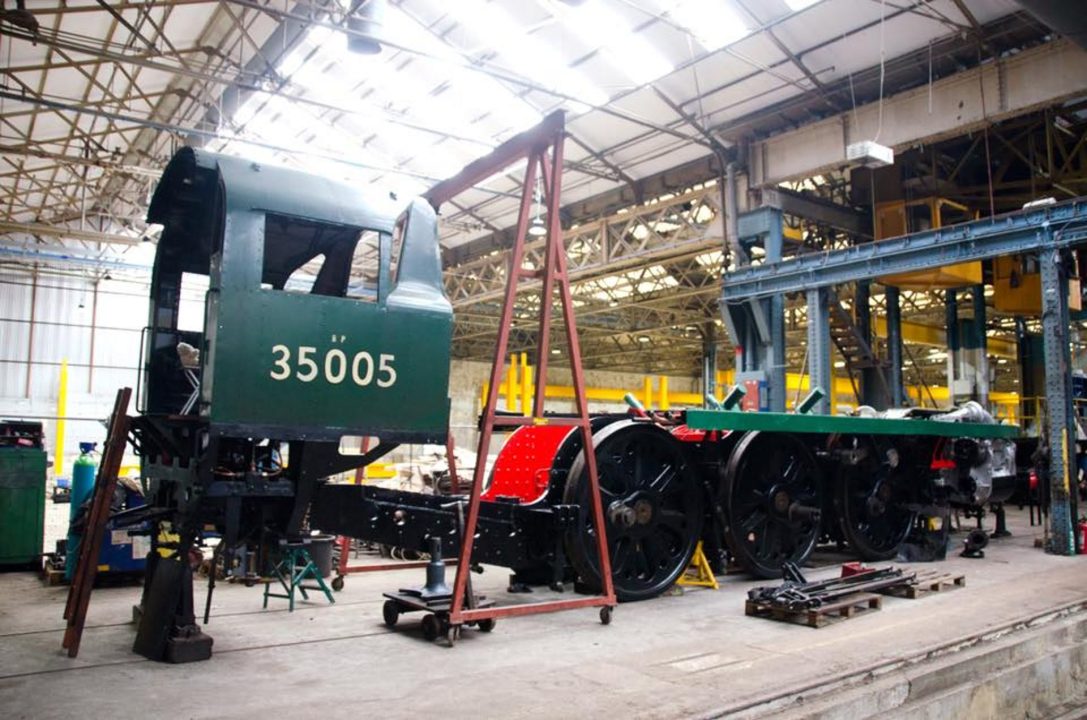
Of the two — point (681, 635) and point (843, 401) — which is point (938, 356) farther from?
point (681, 635)

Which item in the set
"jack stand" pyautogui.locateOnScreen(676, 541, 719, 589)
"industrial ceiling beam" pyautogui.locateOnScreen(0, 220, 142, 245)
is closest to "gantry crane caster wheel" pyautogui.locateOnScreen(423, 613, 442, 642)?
"jack stand" pyautogui.locateOnScreen(676, 541, 719, 589)

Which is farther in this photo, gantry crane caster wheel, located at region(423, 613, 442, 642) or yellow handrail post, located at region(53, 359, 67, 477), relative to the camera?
yellow handrail post, located at region(53, 359, 67, 477)

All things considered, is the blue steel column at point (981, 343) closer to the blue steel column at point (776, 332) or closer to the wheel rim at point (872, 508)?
the blue steel column at point (776, 332)

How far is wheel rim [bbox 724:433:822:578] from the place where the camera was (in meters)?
7.71

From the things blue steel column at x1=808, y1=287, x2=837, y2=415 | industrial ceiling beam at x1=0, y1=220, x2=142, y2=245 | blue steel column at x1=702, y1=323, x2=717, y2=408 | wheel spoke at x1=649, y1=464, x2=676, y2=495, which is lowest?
wheel spoke at x1=649, y1=464, x2=676, y2=495

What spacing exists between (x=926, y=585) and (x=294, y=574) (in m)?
5.53

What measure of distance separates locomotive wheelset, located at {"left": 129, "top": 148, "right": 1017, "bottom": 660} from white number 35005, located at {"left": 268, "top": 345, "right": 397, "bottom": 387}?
11 millimetres

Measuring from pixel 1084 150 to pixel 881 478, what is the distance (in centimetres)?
917

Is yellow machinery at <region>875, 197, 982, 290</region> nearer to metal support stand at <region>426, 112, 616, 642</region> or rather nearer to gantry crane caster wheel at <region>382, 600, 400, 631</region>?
metal support stand at <region>426, 112, 616, 642</region>

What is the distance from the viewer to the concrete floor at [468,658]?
4.06 metres

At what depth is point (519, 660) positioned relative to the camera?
4988 millimetres

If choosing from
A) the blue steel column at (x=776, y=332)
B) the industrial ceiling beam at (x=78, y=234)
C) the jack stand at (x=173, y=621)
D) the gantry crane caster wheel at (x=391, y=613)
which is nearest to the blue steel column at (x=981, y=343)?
the blue steel column at (x=776, y=332)

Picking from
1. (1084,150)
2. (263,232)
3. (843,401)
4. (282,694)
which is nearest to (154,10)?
(263,232)

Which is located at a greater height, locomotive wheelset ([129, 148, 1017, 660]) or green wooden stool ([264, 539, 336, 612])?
locomotive wheelset ([129, 148, 1017, 660])
